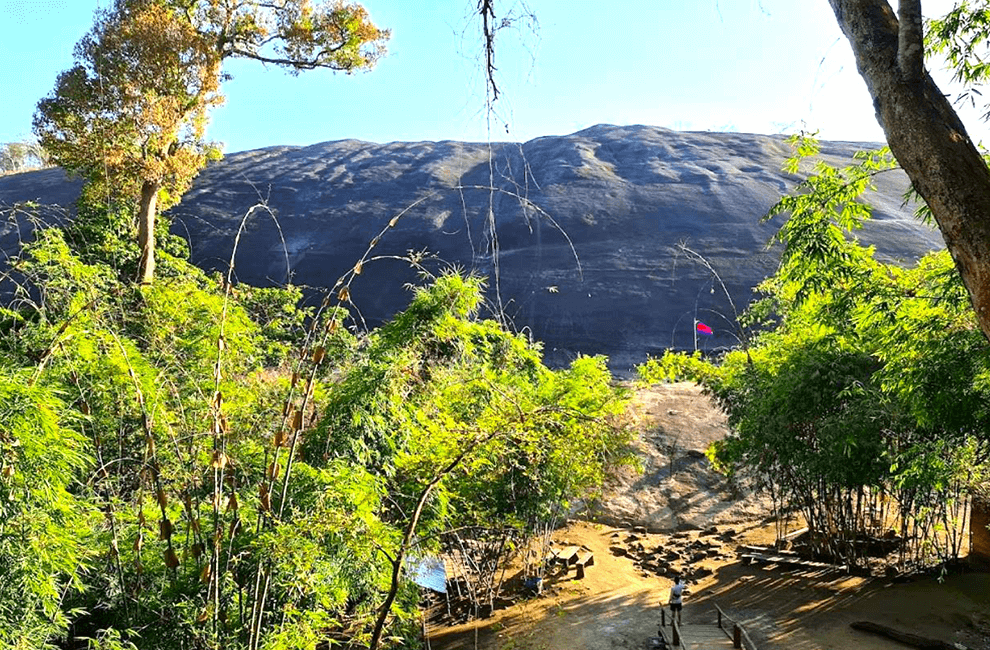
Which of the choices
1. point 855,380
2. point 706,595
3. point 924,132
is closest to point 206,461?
point 924,132

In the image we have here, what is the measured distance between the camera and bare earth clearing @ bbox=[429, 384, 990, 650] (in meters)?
6.52

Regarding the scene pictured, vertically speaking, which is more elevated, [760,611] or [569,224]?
[569,224]

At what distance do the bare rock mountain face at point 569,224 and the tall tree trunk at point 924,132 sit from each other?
2352 centimetres

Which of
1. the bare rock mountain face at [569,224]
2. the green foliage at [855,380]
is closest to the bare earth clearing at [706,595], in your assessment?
the green foliage at [855,380]

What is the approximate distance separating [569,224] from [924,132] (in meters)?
34.9

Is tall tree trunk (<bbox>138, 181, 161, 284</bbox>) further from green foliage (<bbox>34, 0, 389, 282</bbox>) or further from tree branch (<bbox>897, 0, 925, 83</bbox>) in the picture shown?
tree branch (<bbox>897, 0, 925, 83</bbox>)

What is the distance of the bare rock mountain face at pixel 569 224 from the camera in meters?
31.0

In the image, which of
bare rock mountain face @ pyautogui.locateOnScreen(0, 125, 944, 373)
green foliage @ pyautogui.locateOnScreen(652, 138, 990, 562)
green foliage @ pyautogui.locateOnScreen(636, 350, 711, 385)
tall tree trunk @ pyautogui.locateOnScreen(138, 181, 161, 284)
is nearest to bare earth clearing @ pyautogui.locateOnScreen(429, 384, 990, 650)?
green foliage @ pyautogui.locateOnScreen(652, 138, 990, 562)

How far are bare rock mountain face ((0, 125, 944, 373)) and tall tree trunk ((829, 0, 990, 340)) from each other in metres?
23.5

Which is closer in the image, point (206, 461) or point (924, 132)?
point (924, 132)

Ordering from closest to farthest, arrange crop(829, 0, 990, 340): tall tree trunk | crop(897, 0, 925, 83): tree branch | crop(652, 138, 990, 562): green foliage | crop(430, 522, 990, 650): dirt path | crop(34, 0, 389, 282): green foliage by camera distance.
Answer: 1. crop(829, 0, 990, 340): tall tree trunk
2. crop(897, 0, 925, 83): tree branch
3. crop(652, 138, 990, 562): green foliage
4. crop(430, 522, 990, 650): dirt path
5. crop(34, 0, 389, 282): green foliage

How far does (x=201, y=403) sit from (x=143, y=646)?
0.86 m

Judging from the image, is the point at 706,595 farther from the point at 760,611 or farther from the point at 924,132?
the point at 924,132

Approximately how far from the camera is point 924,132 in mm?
1787
